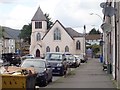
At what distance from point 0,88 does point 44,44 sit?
93558mm

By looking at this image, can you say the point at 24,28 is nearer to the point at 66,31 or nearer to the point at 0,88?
the point at 66,31

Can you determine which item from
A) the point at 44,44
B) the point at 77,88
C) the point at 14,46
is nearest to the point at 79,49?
the point at 44,44

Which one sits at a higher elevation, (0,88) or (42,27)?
(42,27)

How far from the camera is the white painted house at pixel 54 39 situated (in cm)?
10769

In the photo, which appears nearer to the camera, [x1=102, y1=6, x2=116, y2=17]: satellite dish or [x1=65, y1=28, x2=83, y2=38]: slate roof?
[x1=102, y1=6, x2=116, y2=17]: satellite dish

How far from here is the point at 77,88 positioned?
20969 mm

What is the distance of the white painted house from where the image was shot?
10769 centimetres

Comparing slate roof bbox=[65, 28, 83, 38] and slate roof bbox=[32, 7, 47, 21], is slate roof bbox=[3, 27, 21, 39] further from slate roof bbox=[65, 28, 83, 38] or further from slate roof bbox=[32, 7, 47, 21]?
slate roof bbox=[65, 28, 83, 38]

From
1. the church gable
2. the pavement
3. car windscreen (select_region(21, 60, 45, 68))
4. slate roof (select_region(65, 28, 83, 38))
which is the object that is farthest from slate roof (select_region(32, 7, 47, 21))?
car windscreen (select_region(21, 60, 45, 68))

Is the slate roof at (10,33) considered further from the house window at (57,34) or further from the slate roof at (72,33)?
the slate roof at (72,33)

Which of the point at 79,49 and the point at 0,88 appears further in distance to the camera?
the point at 79,49

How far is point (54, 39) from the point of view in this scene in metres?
109

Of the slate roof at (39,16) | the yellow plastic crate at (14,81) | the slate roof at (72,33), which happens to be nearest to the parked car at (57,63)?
the yellow plastic crate at (14,81)

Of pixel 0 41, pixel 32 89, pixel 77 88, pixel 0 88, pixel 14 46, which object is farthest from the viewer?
pixel 14 46
